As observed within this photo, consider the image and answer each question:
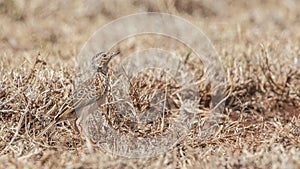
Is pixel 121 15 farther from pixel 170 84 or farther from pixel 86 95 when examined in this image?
pixel 86 95

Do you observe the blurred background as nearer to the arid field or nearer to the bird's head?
the arid field

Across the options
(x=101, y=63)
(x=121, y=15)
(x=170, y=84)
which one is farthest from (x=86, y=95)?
(x=121, y=15)

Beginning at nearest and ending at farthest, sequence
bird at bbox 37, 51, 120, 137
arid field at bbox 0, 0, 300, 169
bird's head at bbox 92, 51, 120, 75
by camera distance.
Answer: arid field at bbox 0, 0, 300, 169, bird at bbox 37, 51, 120, 137, bird's head at bbox 92, 51, 120, 75

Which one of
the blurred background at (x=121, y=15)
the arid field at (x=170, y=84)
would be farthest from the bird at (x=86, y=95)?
the blurred background at (x=121, y=15)

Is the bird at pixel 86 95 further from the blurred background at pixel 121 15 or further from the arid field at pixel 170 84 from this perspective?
the blurred background at pixel 121 15

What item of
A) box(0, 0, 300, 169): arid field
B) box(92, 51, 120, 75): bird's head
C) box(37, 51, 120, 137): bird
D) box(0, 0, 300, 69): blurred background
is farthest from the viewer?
box(0, 0, 300, 69): blurred background

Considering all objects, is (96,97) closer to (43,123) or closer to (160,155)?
(43,123)

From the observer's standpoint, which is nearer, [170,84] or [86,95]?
[86,95]

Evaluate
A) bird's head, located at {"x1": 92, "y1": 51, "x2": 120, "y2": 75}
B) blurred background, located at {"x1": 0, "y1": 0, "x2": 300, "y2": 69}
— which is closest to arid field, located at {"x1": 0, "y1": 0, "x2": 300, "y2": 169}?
blurred background, located at {"x1": 0, "y1": 0, "x2": 300, "y2": 69}
